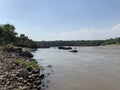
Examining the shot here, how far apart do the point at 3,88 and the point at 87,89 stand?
25.4 ft

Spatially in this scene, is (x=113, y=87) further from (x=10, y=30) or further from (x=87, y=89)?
(x=10, y=30)

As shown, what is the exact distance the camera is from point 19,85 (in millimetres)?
16781

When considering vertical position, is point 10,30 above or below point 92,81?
above

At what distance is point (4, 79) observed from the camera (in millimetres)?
17406

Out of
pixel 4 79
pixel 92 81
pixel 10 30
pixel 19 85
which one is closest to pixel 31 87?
pixel 19 85

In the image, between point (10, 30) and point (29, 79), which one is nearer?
point (29, 79)

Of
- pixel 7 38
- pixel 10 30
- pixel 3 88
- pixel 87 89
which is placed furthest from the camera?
pixel 10 30

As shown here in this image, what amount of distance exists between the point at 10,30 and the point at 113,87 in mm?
95897

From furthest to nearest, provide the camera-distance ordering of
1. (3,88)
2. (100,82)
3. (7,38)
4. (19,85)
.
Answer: (7,38) → (100,82) → (19,85) → (3,88)

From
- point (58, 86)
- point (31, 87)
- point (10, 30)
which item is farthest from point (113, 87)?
point (10, 30)

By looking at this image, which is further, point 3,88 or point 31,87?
point 31,87

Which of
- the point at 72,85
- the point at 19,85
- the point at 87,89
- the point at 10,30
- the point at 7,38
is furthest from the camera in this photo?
the point at 10,30

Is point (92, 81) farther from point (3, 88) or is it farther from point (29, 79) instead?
point (3, 88)

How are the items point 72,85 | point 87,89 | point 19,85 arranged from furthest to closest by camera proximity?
point 72,85, point 87,89, point 19,85
